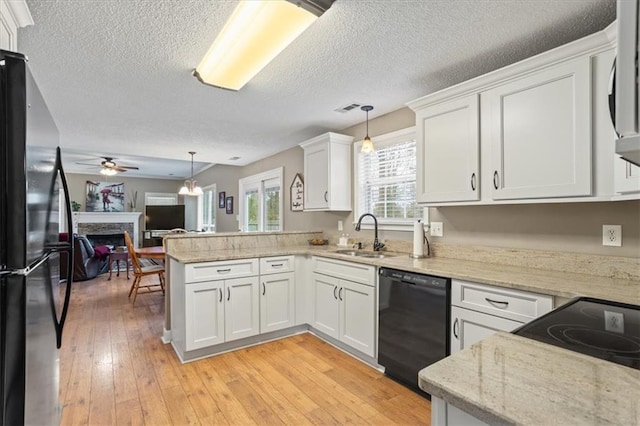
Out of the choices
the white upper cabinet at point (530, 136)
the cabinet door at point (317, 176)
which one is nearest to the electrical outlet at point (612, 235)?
the white upper cabinet at point (530, 136)

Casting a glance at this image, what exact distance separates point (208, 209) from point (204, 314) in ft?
20.7

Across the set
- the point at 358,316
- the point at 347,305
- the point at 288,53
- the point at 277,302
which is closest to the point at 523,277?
the point at 358,316

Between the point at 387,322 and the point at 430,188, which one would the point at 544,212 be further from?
the point at 387,322

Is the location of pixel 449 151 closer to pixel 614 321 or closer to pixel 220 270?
pixel 614 321

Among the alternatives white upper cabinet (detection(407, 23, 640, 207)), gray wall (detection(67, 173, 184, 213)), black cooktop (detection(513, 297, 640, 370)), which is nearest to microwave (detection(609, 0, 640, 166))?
black cooktop (detection(513, 297, 640, 370))

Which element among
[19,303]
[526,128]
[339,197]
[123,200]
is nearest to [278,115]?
[339,197]

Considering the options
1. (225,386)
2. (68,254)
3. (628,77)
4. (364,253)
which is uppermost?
(628,77)

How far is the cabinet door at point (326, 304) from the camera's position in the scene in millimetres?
2885

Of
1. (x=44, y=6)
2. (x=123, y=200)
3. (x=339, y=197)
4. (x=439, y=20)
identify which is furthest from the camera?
(x=123, y=200)

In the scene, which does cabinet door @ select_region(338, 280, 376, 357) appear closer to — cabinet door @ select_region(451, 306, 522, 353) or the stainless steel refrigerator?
cabinet door @ select_region(451, 306, 522, 353)

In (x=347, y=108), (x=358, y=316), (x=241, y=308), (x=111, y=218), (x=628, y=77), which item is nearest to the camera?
(x=628, y=77)

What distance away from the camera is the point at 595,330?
1.05m

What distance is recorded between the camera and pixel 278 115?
11.0 feet

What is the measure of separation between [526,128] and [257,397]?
239cm
